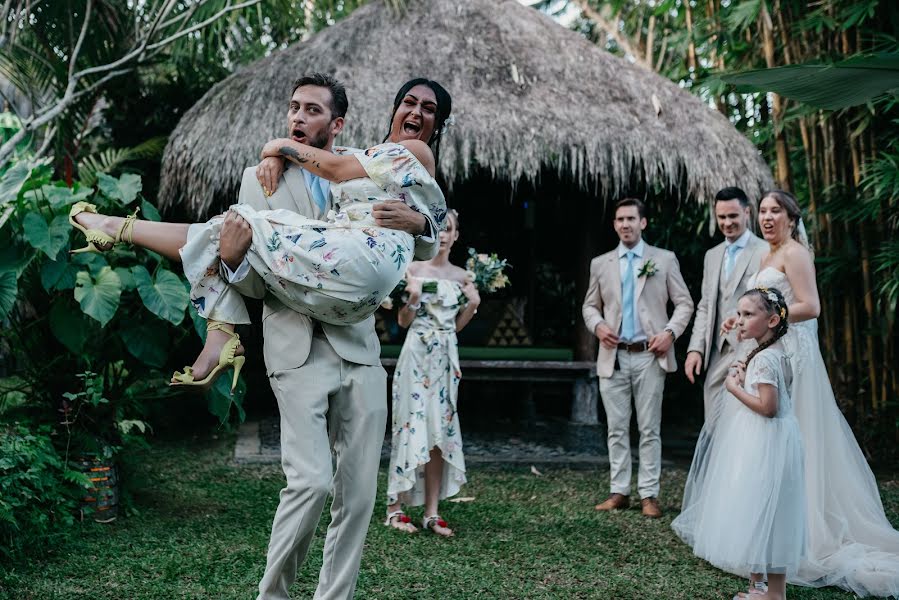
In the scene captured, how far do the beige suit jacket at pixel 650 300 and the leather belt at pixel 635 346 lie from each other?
6 cm

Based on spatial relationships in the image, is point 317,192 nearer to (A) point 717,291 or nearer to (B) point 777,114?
(A) point 717,291

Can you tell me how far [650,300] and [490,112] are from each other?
3.02 m

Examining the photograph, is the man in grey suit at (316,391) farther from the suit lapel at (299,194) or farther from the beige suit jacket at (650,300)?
the beige suit jacket at (650,300)

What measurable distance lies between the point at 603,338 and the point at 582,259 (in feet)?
11.8

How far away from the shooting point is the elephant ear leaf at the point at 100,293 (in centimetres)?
422

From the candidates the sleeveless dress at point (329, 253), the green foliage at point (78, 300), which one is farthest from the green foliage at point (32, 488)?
the sleeveless dress at point (329, 253)

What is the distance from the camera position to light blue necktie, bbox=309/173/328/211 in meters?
2.91

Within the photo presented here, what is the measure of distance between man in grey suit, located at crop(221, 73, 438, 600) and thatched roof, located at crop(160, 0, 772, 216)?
4741 mm

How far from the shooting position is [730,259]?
5223 millimetres

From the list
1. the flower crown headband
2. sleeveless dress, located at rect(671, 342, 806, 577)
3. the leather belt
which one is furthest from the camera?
the leather belt

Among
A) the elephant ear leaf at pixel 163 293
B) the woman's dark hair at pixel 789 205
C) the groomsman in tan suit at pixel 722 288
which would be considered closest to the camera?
the elephant ear leaf at pixel 163 293

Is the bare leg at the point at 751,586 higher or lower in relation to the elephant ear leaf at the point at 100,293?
lower

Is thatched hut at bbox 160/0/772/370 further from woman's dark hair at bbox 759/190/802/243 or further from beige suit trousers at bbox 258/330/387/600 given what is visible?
beige suit trousers at bbox 258/330/387/600

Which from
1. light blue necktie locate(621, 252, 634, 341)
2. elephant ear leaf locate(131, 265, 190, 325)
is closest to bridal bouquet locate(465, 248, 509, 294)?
light blue necktie locate(621, 252, 634, 341)
